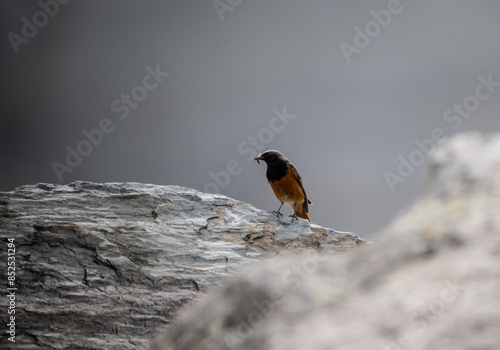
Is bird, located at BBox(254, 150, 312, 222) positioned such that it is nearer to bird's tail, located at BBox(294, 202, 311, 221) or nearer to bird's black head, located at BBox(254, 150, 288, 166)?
bird's black head, located at BBox(254, 150, 288, 166)

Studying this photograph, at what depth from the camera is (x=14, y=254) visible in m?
4.34

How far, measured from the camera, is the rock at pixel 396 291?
980mm

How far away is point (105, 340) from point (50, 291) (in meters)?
0.72

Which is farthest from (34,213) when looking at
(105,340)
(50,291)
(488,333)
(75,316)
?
(488,333)

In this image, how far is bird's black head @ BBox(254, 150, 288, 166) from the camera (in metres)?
5.47

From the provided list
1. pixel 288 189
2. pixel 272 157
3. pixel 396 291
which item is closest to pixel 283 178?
pixel 288 189

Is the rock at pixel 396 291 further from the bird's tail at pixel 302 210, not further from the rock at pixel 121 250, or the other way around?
the bird's tail at pixel 302 210

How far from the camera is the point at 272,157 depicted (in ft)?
18.1

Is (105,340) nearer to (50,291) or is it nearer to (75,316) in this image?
(75,316)

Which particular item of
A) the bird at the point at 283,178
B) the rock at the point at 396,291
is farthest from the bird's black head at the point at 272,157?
the rock at the point at 396,291

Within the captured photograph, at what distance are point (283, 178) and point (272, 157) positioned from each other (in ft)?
1.01

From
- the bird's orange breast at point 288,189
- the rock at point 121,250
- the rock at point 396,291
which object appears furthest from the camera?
the bird's orange breast at point 288,189

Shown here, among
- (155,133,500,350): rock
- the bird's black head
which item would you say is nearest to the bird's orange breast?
the bird's black head

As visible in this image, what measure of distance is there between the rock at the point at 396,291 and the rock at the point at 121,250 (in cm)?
285
